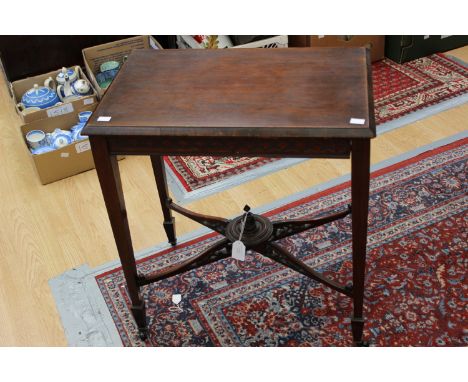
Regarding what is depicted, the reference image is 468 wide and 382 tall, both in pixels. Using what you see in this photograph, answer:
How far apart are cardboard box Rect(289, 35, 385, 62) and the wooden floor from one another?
631mm

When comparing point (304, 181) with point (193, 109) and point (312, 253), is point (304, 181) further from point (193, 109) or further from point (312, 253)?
point (193, 109)

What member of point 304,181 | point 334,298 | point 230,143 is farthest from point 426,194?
point 230,143

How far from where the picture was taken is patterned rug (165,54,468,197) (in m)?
2.61

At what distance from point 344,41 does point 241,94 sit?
179 centimetres

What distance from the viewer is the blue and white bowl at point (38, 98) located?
276 cm

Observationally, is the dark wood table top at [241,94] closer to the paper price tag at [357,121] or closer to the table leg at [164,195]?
the paper price tag at [357,121]

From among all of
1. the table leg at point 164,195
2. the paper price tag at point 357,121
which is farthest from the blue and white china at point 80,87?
the paper price tag at point 357,121

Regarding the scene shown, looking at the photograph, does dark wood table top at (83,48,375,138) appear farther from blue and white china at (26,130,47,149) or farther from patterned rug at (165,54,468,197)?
blue and white china at (26,130,47,149)

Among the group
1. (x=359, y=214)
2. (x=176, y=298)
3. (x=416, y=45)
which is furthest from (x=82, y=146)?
(x=416, y=45)

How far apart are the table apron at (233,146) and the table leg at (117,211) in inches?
1.1

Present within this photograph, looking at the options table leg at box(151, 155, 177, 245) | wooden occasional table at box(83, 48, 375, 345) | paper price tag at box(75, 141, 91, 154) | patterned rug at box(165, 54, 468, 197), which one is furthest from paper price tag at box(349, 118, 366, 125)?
paper price tag at box(75, 141, 91, 154)

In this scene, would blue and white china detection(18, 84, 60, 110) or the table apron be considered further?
blue and white china detection(18, 84, 60, 110)

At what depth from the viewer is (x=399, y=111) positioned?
114 inches

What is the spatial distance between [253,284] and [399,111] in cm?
129
